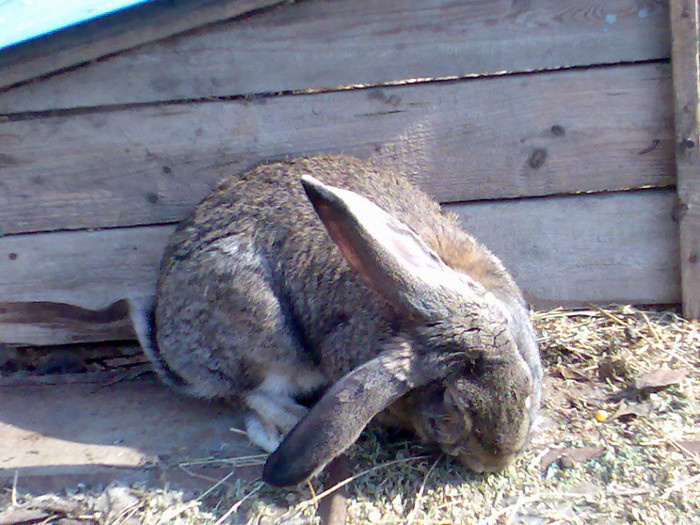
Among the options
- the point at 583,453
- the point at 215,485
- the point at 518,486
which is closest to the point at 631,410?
the point at 583,453

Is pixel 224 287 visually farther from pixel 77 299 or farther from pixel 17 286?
pixel 17 286

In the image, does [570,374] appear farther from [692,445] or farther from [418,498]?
[418,498]

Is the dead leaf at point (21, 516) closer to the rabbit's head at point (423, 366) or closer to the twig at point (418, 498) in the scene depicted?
the rabbit's head at point (423, 366)

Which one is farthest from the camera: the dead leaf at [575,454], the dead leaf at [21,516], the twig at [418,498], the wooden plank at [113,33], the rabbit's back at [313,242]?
the wooden plank at [113,33]

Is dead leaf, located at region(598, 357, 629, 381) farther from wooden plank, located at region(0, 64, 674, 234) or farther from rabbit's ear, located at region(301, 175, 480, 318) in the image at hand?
rabbit's ear, located at region(301, 175, 480, 318)

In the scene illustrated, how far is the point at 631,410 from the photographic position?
2.85 m

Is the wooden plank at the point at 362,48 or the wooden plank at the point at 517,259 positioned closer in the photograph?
the wooden plank at the point at 362,48

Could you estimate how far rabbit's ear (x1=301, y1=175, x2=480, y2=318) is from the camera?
2127 millimetres

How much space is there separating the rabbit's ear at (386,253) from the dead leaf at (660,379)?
103cm

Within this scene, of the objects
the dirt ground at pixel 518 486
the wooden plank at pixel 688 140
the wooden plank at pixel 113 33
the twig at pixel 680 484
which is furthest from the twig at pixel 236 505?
the wooden plank at pixel 688 140

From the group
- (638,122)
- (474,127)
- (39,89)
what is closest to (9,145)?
(39,89)

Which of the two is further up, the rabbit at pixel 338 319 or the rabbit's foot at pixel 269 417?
the rabbit at pixel 338 319

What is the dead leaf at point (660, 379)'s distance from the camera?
2.91m

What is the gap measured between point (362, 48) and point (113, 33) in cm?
105
